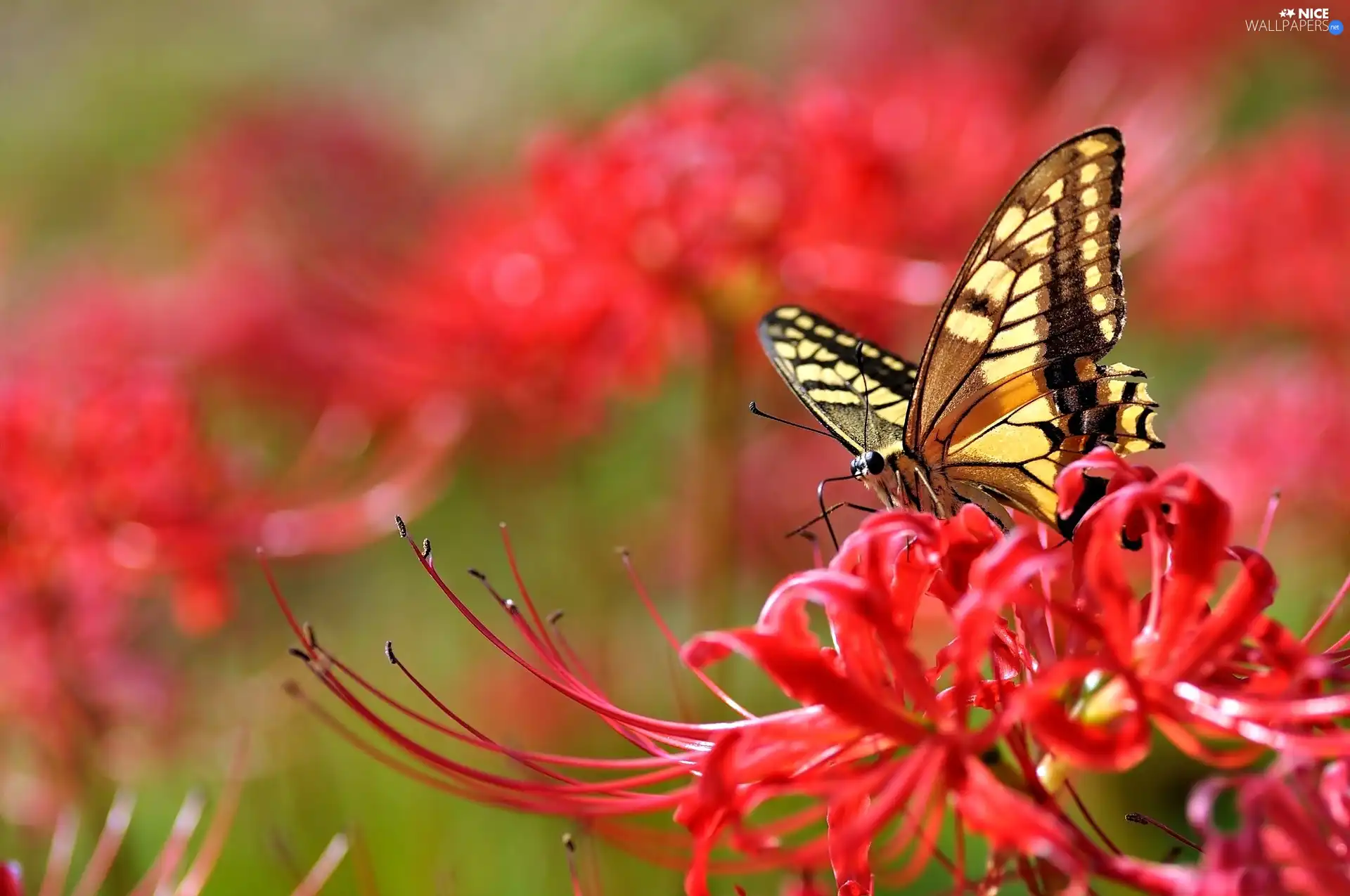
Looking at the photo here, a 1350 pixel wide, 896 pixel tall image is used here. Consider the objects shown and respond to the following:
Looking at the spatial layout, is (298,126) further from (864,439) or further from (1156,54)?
(864,439)

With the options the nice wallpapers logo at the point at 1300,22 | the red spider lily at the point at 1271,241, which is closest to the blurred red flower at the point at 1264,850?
the red spider lily at the point at 1271,241

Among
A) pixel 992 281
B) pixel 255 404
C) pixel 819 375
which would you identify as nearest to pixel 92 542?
pixel 819 375

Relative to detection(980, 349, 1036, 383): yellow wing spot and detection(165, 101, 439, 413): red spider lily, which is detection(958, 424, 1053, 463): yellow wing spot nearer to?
detection(980, 349, 1036, 383): yellow wing spot

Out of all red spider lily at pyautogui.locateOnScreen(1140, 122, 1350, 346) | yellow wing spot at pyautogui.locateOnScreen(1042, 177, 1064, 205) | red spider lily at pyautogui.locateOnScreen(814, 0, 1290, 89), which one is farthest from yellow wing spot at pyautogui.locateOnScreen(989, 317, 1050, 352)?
red spider lily at pyautogui.locateOnScreen(814, 0, 1290, 89)

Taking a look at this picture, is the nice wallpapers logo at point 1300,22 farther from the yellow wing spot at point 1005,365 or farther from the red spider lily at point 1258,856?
the red spider lily at point 1258,856

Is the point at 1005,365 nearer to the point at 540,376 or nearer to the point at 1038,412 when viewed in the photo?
→ the point at 1038,412
